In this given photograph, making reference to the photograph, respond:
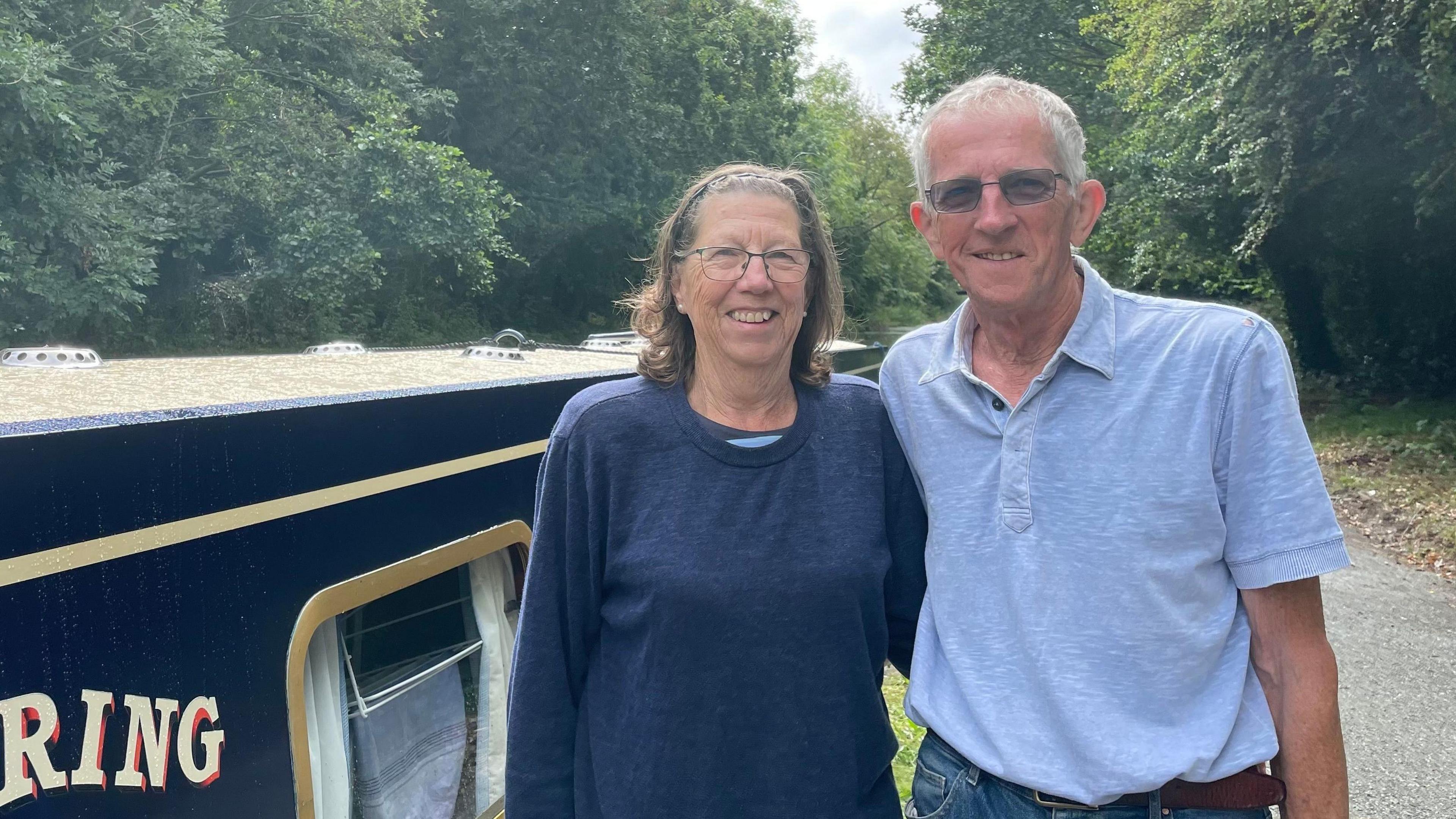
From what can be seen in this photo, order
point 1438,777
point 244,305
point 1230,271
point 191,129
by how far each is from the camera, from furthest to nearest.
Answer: point 1230,271 < point 244,305 < point 191,129 < point 1438,777

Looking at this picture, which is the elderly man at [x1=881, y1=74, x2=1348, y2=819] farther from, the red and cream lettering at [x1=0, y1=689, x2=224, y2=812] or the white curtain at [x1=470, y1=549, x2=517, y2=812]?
the white curtain at [x1=470, y1=549, x2=517, y2=812]

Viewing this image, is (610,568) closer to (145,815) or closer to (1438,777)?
(145,815)

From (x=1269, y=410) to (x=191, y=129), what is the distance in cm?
1352

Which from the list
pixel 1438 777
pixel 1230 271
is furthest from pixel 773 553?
pixel 1230 271

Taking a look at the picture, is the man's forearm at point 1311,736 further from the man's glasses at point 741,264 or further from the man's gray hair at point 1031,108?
the man's glasses at point 741,264

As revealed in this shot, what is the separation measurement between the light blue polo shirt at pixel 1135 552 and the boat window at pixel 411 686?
4.58 ft

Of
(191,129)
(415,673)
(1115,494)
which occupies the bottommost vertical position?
(415,673)

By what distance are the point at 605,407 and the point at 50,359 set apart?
2.03 meters

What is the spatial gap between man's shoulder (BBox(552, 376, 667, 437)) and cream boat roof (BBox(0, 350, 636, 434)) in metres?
0.73

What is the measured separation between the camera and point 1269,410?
132 centimetres

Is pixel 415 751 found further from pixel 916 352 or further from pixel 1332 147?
pixel 1332 147

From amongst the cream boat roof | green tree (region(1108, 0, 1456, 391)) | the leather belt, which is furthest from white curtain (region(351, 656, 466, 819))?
green tree (region(1108, 0, 1456, 391))

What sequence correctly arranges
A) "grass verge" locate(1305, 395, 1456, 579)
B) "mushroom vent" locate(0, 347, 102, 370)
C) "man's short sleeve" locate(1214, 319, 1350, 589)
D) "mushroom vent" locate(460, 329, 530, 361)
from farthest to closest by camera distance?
"grass verge" locate(1305, 395, 1456, 579), "mushroom vent" locate(460, 329, 530, 361), "mushroom vent" locate(0, 347, 102, 370), "man's short sleeve" locate(1214, 319, 1350, 589)

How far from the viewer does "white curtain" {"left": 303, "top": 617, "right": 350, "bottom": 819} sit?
2.14 m
